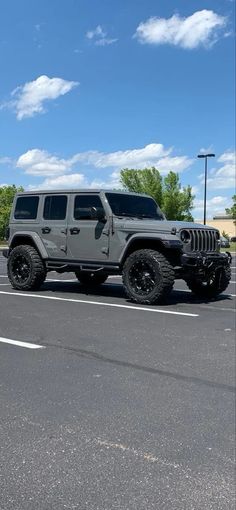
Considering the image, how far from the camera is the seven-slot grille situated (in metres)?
9.32

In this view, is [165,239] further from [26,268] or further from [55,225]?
[26,268]

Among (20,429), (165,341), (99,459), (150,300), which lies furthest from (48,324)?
(99,459)

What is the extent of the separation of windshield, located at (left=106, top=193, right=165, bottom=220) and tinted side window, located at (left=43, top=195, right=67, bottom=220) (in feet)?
3.46

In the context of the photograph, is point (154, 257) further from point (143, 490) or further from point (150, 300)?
point (143, 490)

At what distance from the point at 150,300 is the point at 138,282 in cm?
40

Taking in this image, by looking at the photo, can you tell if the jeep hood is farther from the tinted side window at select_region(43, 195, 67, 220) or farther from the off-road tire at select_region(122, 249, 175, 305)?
the tinted side window at select_region(43, 195, 67, 220)

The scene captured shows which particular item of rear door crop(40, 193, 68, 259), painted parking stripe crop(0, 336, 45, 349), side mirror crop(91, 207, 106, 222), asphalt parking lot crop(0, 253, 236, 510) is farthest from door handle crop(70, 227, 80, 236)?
painted parking stripe crop(0, 336, 45, 349)

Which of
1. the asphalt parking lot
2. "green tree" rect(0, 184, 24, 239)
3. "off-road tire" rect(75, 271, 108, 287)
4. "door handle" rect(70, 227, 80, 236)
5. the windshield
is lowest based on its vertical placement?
the asphalt parking lot

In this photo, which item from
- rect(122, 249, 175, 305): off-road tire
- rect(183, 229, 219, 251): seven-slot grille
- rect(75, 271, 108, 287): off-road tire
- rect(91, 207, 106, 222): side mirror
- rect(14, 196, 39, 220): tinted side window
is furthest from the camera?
rect(75, 271, 108, 287): off-road tire

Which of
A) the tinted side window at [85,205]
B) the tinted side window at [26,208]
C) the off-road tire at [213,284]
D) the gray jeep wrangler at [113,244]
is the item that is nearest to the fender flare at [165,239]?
the gray jeep wrangler at [113,244]

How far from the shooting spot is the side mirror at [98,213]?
962cm

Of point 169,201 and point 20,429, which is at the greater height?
point 169,201

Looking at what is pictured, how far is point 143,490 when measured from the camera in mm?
2994

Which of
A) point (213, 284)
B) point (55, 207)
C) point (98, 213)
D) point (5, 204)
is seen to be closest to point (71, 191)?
point (55, 207)
